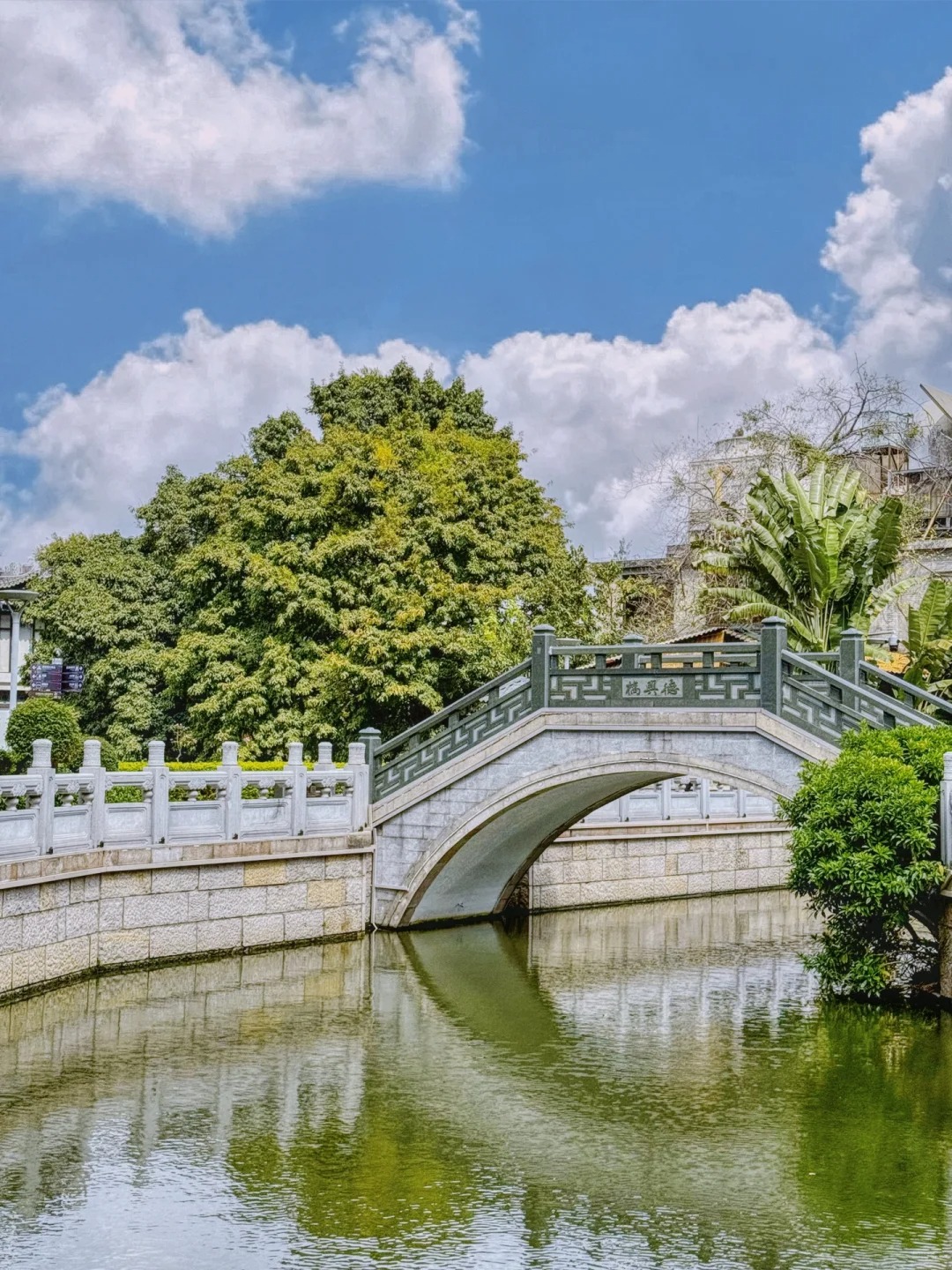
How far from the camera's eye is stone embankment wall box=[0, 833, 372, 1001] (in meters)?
13.3

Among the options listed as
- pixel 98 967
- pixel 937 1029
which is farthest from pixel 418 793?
pixel 937 1029

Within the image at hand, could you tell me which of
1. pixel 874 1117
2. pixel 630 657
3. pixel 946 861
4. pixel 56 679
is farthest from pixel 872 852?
pixel 56 679

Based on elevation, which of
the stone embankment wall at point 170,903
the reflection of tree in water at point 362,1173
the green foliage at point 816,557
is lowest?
the reflection of tree in water at point 362,1173

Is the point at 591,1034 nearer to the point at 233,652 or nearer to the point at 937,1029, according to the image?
the point at 937,1029

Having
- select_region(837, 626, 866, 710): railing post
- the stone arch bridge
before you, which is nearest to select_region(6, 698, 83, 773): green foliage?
the stone arch bridge

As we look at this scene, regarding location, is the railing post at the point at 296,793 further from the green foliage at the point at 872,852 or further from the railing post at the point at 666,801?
the railing post at the point at 666,801

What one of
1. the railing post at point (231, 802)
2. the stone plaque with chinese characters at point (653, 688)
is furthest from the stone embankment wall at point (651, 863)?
the railing post at point (231, 802)

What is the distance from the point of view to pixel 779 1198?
827cm

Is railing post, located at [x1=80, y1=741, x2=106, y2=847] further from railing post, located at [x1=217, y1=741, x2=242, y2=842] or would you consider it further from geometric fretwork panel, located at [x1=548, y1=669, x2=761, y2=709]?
geometric fretwork panel, located at [x1=548, y1=669, x2=761, y2=709]

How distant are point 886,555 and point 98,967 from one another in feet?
34.1

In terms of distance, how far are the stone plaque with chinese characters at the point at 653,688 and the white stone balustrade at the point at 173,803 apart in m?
3.63

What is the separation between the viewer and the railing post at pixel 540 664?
16312 millimetres

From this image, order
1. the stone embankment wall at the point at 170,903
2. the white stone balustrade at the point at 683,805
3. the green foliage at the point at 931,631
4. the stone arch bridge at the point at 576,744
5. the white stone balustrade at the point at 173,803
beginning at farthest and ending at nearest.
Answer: the white stone balustrade at the point at 683,805 < the green foliage at the point at 931,631 < the stone arch bridge at the point at 576,744 < the white stone balustrade at the point at 173,803 < the stone embankment wall at the point at 170,903

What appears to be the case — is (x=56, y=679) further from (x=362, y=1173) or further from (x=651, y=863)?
(x=362, y=1173)
